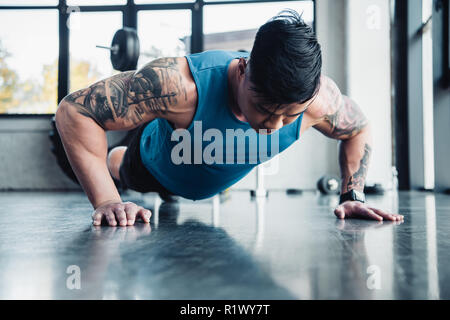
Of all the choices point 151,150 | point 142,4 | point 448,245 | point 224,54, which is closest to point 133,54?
point 142,4

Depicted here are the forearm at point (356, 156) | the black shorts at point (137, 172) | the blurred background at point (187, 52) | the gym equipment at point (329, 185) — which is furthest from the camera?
the blurred background at point (187, 52)

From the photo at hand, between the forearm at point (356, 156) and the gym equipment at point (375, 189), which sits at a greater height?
the forearm at point (356, 156)

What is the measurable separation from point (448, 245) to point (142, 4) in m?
3.73

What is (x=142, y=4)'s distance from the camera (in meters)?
3.87

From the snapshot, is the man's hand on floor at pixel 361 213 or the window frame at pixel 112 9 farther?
the window frame at pixel 112 9

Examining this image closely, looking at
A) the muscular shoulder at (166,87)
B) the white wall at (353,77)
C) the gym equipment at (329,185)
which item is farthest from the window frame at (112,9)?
the muscular shoulder at (166,87)

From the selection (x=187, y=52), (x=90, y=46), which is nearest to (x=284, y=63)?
(x=187, y=52)

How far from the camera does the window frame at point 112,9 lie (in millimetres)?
3836

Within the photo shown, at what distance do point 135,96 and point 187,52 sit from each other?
3030mm

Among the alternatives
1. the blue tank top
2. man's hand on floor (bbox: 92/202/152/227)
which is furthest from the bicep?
man's hand on floor (bbox: 92/202/152/227)

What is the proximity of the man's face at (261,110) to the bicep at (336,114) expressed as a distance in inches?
10.8

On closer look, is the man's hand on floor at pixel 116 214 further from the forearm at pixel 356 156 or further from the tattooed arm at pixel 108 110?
the forearm at pixel 356 156

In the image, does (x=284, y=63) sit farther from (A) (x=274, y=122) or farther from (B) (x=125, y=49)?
(B) (x=125, y=49)
